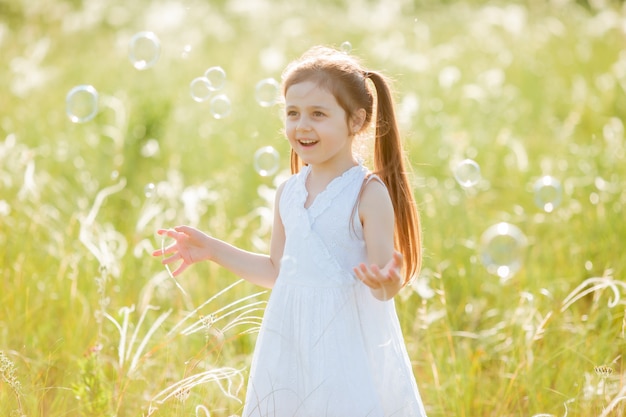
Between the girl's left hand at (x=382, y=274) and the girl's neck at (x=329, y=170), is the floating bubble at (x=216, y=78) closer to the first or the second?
the girl's neck at (x=329, y=170)

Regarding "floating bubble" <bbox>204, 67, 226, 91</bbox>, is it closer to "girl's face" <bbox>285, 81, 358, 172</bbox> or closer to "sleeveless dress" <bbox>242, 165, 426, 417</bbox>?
"girl's face" <bbox>285, 81, 358, 172</bbox>

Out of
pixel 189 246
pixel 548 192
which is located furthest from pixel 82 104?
pixel 548 192

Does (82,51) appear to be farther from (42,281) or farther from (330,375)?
(330,375)

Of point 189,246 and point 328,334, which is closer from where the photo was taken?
point 328,334

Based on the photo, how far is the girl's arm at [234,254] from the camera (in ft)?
8.45

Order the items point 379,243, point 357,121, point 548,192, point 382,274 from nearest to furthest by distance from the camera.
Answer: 1. point 382,274
2. point 379,243
3. point 357,121
4. point 548,192

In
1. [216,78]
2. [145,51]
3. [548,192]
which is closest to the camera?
[216,78]

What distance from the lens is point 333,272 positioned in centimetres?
232

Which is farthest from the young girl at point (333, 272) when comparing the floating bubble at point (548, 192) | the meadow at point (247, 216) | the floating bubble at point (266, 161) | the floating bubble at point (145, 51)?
the floating bubble at point (145, 51)

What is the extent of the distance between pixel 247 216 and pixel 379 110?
2.05 meters

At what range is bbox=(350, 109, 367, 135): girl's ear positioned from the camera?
7.91 feet

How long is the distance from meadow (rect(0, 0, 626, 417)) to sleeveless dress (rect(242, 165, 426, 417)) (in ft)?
0.39

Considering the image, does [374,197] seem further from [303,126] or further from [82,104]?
[82,104]

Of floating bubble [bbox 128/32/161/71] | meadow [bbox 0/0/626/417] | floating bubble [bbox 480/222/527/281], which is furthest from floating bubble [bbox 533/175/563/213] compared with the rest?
floating bubble [bbox 128/32/161/71]
